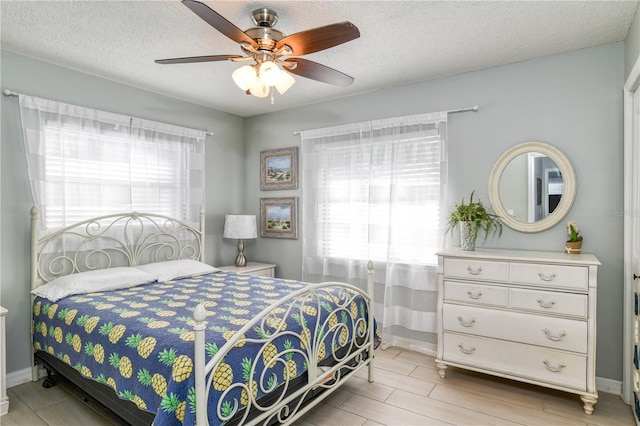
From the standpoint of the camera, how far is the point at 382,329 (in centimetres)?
379

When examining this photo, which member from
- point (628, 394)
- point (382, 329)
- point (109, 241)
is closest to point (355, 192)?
point (382, 329)

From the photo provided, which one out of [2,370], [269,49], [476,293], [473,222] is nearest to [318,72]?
[269,49]

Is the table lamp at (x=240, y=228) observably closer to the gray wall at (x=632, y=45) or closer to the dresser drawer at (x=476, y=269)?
the dresser drawer at (x=476, y=269)

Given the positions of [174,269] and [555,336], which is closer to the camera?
[555,336]

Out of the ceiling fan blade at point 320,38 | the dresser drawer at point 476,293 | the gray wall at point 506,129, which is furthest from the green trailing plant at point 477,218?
the ceiling fan blade at point 320,38

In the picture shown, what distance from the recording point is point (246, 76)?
7.34ft

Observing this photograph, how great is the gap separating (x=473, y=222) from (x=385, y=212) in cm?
93

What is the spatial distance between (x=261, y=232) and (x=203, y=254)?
33.7 inches

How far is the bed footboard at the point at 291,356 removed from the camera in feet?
5.43

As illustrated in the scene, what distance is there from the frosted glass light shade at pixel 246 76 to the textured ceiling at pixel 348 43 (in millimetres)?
382

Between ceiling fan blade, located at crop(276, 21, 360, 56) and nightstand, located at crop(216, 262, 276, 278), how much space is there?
8.58 ft

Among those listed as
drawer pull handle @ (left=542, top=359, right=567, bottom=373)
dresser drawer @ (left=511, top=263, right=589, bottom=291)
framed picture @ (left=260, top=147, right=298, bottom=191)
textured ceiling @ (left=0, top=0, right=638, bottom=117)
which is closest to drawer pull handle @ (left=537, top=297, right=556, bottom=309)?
dresser drawer @ (left=511, top=263, right=589, bottom=291)

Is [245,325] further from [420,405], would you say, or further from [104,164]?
[104,164]

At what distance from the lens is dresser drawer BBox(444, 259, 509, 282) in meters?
2.77
